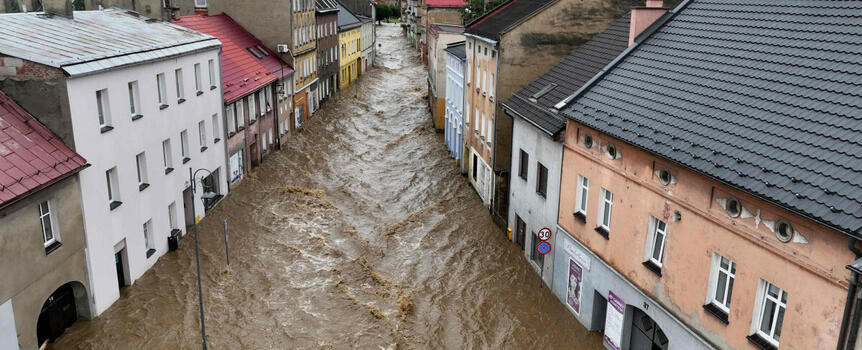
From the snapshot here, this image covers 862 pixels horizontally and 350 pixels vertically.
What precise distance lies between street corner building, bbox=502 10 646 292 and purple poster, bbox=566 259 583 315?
0.25 feet

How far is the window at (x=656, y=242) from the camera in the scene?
14234 mm

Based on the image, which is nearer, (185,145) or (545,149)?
(545,149)

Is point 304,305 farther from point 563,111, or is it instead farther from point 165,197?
point 563,111

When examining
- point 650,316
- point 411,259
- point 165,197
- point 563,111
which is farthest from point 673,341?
point 165,197

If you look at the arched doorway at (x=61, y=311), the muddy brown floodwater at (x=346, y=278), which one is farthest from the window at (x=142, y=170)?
the arched doorway at (x=61, y=311)

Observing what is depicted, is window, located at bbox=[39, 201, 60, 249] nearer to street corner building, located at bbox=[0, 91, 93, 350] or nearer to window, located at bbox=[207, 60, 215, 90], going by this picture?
street corner building, located at bbox=[0, 91, 93, 350]

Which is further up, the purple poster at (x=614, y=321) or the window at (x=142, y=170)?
the window at (x=142, y=170)

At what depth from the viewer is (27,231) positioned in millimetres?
15062

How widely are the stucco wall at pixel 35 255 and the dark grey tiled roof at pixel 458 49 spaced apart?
826 inches

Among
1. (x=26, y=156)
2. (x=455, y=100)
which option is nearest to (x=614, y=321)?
(x=26, y=156)

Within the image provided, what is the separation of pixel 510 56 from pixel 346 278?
10.7 m

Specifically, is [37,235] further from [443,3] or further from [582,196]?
[443,3]

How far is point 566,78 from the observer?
21.5m

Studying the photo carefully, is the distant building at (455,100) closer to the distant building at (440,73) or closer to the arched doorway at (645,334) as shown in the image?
the distant building at (440,73)
